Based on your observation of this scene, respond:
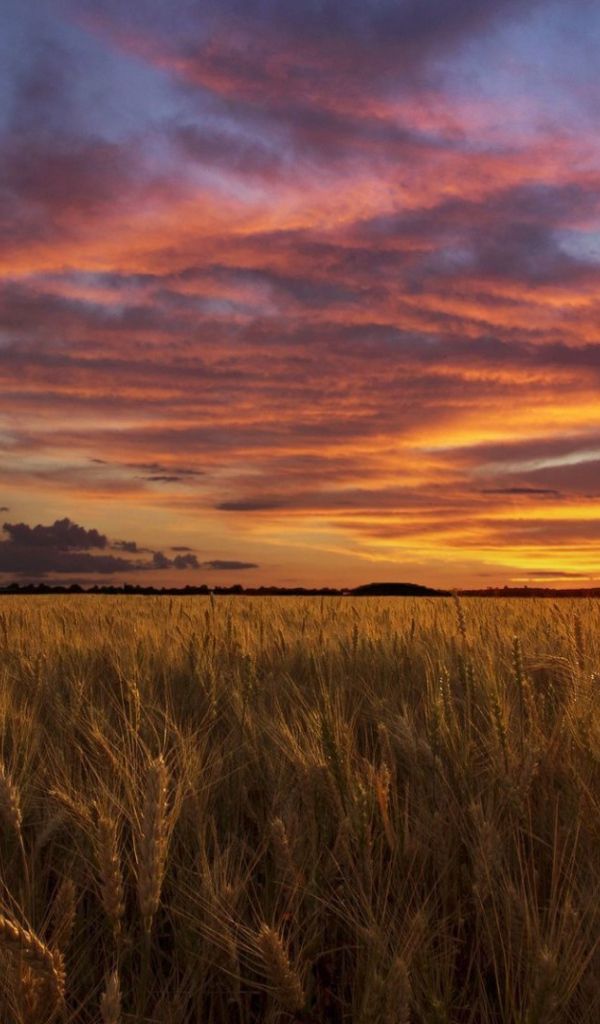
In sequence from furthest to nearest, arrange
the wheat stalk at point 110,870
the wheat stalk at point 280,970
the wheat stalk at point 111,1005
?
the wheat stalk at point 110,870, the wheat stalk at point 280,970, the wheat stalk at point 111,1005

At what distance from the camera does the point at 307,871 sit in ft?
6.64

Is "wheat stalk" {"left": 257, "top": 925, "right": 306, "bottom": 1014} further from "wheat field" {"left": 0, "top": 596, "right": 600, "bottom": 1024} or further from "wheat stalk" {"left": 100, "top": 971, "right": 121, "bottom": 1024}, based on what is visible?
"wheat stalk" {"left": 100, "top": 971, "right": 121, "bottom": 1024}

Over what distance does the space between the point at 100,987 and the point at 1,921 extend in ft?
2.16

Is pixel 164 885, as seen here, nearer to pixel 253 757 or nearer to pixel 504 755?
pixel 253 757

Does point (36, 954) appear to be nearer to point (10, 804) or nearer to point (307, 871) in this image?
point (10, 804)

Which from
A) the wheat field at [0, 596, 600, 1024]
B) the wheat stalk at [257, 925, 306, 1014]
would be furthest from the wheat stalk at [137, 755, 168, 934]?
the wheat stalk at [257, 925, 306, 1014]

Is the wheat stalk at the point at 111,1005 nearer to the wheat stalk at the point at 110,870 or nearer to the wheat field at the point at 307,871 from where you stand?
the wheat field at the point at 307,871

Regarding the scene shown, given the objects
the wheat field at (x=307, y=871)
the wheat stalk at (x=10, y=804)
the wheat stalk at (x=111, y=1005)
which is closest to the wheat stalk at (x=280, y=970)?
the wheat field at (x=307, y=871)

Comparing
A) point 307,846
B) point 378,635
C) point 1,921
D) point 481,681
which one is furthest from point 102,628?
point 1,921

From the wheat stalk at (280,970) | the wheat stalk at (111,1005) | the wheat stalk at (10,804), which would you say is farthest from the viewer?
the wheat stalk at (10,804)

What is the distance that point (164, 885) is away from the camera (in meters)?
2.07

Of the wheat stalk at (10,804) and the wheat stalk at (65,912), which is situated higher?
the wheat stalk at (10,804)

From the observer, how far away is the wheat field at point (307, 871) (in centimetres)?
156

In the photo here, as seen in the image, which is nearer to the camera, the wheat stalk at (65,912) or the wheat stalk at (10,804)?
the wheat stalk at (65,912)
